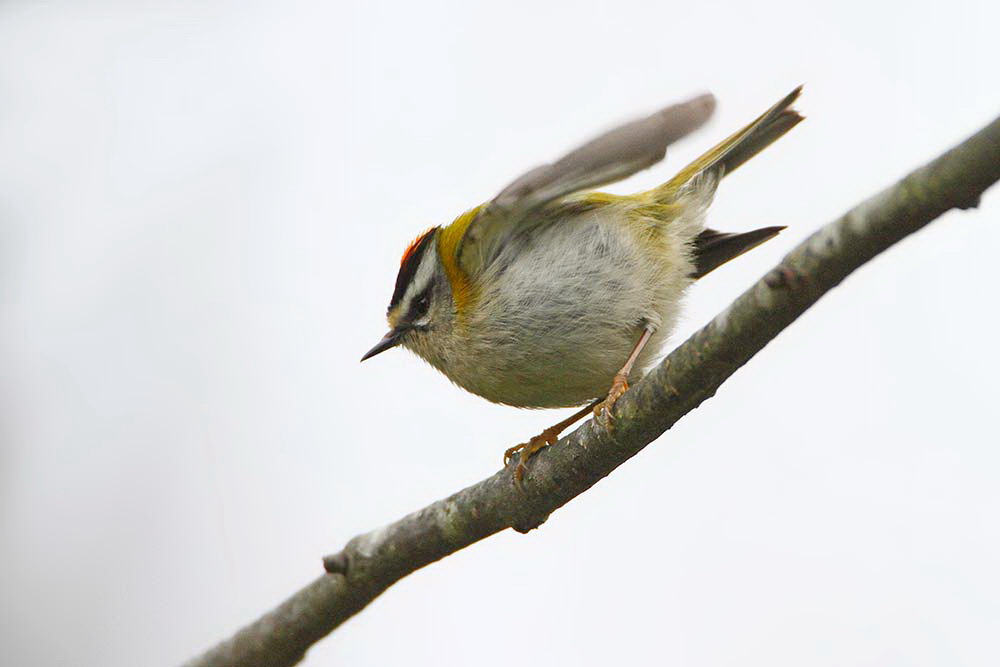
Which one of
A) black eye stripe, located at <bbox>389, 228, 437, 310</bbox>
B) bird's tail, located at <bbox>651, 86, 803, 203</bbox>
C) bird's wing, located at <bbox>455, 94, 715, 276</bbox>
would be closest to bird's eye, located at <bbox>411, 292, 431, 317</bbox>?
black eye stripe, located at <bbox>389, 228, 437, 310</bbox>

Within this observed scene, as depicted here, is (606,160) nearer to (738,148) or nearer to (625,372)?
(625,372)

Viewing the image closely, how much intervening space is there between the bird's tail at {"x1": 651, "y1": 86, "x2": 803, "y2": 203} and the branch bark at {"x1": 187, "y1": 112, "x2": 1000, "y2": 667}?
1339 mm

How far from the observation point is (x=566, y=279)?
3.51 meters

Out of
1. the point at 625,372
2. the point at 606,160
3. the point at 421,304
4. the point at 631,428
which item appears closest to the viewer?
the point at 631,428

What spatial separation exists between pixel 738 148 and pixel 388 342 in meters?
1.43

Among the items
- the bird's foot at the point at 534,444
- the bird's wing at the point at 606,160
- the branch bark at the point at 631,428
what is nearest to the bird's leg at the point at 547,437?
the bird's foot at the point at 534,444

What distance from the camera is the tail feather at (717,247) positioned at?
12.8 ft

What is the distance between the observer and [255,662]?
10.7ft

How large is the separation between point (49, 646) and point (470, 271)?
242cm

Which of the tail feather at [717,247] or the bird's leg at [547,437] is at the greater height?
the tail feather at [717,247]

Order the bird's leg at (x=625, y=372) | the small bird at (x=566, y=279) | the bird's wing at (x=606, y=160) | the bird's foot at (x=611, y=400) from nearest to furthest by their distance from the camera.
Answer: the bird's foot at (x=611, y=400)
the bird's wing at (x=606, y=160)
the bird's leg at (x=625, y=372)
the small bird at (x=566, y=279)

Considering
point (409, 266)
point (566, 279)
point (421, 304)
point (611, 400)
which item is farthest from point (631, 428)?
point (409, 266)

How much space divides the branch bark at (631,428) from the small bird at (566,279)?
0.27 meters

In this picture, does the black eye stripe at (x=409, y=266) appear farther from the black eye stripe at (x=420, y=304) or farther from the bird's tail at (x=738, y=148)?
the bird's tail at (x=738, y=148)
